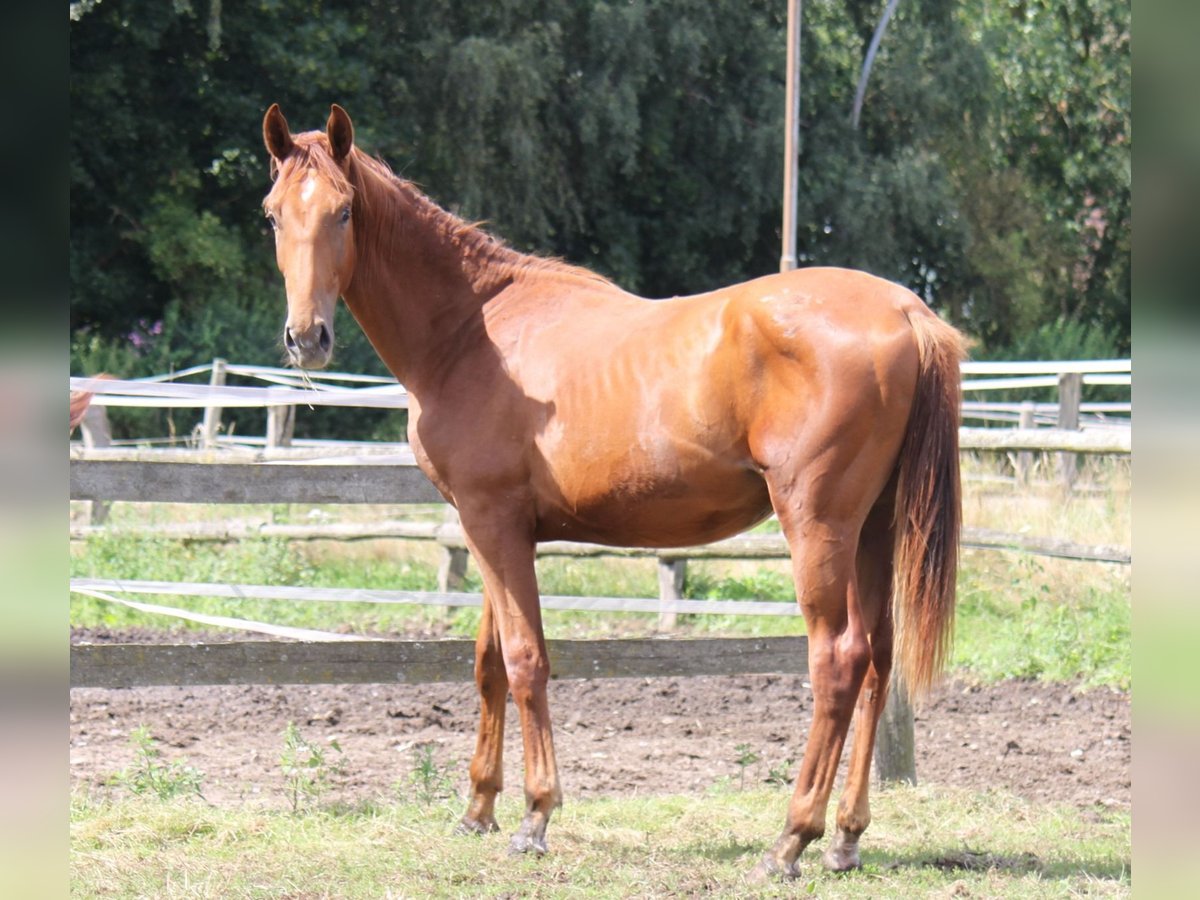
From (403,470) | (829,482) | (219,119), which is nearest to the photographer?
(829,482)

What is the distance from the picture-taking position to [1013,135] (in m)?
29.9

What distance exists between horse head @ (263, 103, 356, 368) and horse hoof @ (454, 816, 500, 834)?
164 centimetres

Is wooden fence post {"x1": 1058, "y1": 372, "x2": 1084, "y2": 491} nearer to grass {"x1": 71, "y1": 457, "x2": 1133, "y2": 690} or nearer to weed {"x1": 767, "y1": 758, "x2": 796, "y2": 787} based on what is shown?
grass {"x1": 71, "y1": 457, "x2": 1133, "y2": 690}

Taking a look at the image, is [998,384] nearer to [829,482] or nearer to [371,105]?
[829,482]

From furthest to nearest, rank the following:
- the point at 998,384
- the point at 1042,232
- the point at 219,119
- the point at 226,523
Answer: the point at 1042,232 → the point at 219,119 → the point at 998,384 → the point at 226,523

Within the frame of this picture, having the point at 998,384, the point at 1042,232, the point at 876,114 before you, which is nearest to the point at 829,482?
the point at 998,384

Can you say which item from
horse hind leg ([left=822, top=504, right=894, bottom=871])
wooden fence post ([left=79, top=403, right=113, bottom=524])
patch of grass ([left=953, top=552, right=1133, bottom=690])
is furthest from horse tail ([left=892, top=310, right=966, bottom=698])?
wooden fence post ([left=79, top=403, right=113, bottom=524])

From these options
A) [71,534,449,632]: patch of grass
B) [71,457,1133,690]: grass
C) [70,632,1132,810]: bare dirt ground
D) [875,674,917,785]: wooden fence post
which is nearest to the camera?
[875,674,917,785]: wooden fence post

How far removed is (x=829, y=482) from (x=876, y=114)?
23.9 meters

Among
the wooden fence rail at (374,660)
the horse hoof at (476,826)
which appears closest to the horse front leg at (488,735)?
the horse hoof at (476,826)

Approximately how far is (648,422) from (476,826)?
1517 mm

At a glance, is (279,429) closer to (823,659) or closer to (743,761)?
(743,761)

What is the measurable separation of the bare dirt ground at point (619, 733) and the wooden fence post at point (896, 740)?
0.72ft

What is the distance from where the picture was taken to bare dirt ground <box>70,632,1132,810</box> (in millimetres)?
4891
